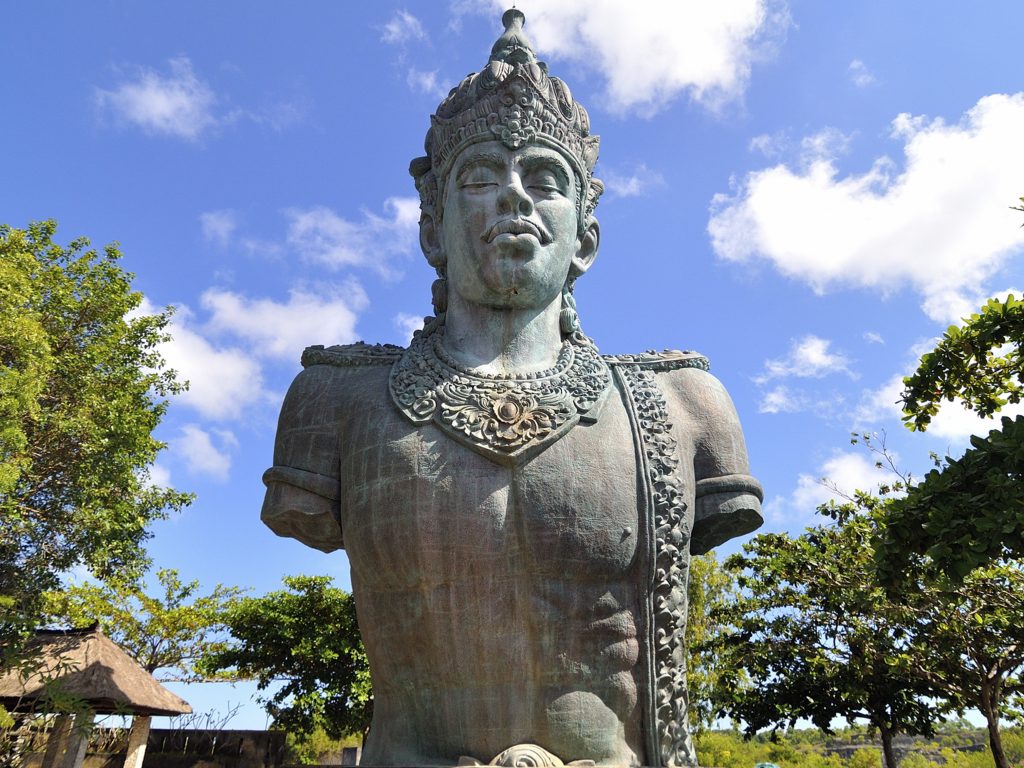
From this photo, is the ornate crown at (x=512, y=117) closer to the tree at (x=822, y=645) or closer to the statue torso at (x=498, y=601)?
the statue torso at (x=498, y=601)

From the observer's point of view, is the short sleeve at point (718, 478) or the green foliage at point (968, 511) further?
the green foliage at point (968, 511)

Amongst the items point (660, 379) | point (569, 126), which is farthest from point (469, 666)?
point (569, 126)

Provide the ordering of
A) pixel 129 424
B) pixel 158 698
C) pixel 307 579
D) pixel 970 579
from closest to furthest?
pixel 970 579 < pixel 158 698 < pixel 129 424 < pixel 307 579

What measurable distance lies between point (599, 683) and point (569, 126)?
10.2ft

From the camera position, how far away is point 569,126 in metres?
4.97

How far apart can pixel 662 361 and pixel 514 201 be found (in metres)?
1.27

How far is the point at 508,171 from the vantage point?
186 inches

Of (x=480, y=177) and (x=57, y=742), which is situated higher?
(x=480, y=177)

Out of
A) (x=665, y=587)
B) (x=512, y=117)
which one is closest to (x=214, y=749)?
(x=665, y=587)

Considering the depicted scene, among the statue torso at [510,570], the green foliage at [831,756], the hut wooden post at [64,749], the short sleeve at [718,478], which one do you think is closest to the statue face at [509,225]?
the statue torso at [510,570]

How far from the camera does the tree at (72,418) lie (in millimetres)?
15367

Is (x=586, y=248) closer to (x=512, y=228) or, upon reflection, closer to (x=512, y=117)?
(x=512, y=228)

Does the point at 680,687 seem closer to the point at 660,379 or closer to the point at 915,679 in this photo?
the point at 660,379

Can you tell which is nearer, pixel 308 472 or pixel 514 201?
pixel 308 472
